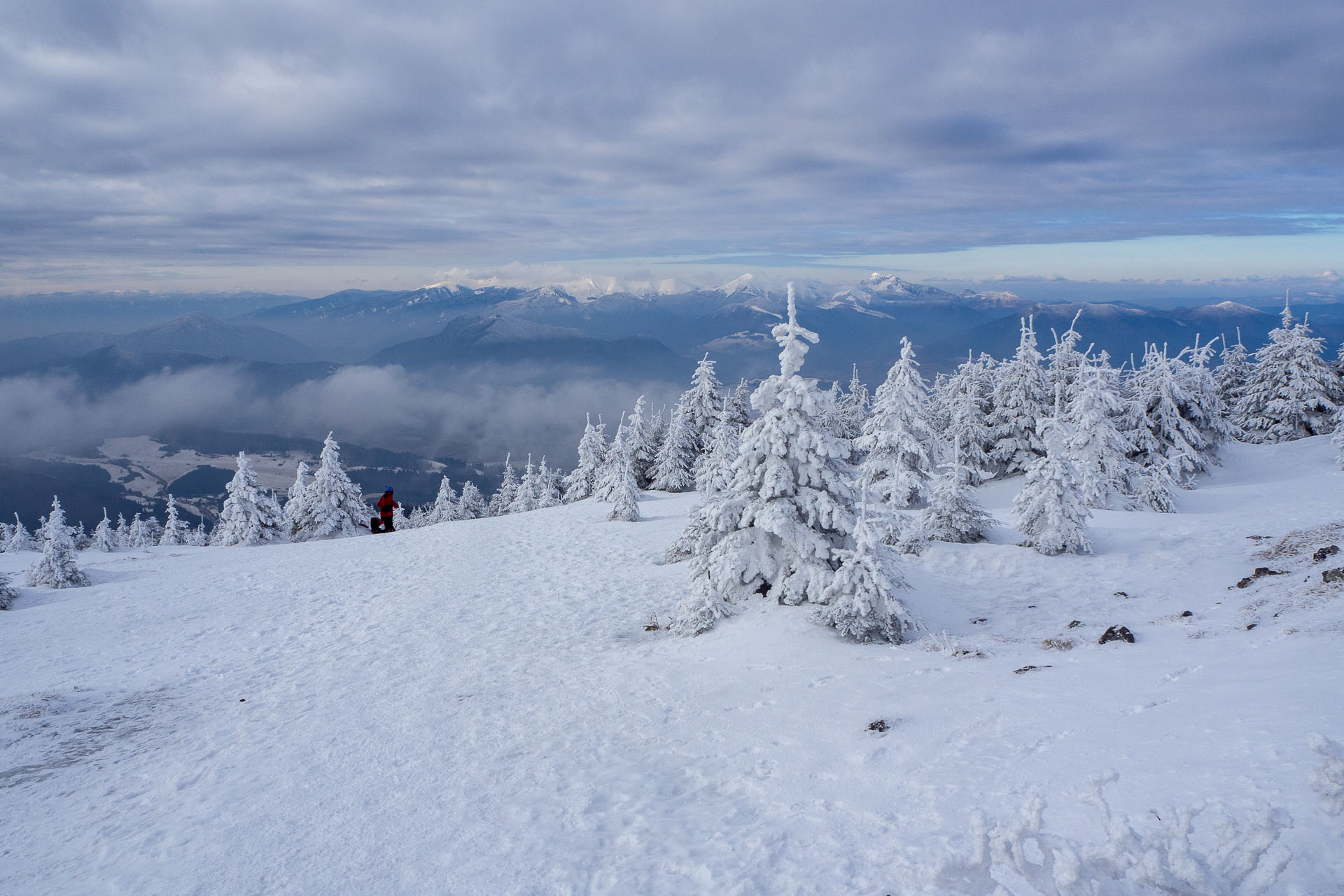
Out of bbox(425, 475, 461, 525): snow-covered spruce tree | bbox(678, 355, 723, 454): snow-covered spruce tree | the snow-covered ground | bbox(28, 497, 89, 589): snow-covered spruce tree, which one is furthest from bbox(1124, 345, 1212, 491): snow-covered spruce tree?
bbox(425, 475, 461, 525): snow-covered spruce tree

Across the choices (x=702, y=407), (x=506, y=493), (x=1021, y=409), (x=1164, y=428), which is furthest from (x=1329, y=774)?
(x=506, y=493)

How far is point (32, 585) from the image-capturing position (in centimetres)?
1875

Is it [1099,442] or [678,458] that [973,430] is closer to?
[1099,442]

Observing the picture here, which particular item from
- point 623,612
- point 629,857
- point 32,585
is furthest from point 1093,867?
point 32,585

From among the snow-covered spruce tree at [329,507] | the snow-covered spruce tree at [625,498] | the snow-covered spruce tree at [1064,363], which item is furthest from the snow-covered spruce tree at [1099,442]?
the snow-covered spruce tree at [329,507]

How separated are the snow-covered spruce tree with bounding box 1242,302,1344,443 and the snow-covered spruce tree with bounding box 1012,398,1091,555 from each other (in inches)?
1288

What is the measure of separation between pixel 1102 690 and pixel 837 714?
11.2ft

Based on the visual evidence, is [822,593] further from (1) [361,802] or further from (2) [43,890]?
(2) [43,890]

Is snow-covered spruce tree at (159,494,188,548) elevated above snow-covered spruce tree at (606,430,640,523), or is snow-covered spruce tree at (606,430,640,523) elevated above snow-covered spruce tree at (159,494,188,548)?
snow-covered spruce tree at (606,430,640,523)

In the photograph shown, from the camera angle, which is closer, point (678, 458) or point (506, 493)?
point (678, 458)

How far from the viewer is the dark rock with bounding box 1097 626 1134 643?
33.7 ft

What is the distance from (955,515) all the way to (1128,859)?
1488 centimetres

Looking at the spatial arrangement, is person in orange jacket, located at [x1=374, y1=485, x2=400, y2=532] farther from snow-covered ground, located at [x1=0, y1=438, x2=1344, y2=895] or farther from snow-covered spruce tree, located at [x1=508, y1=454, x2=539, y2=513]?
snow-covered spruce tree, located at [x1=508, y1=454, x2=539, y2=513]

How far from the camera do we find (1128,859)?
15.1ft
